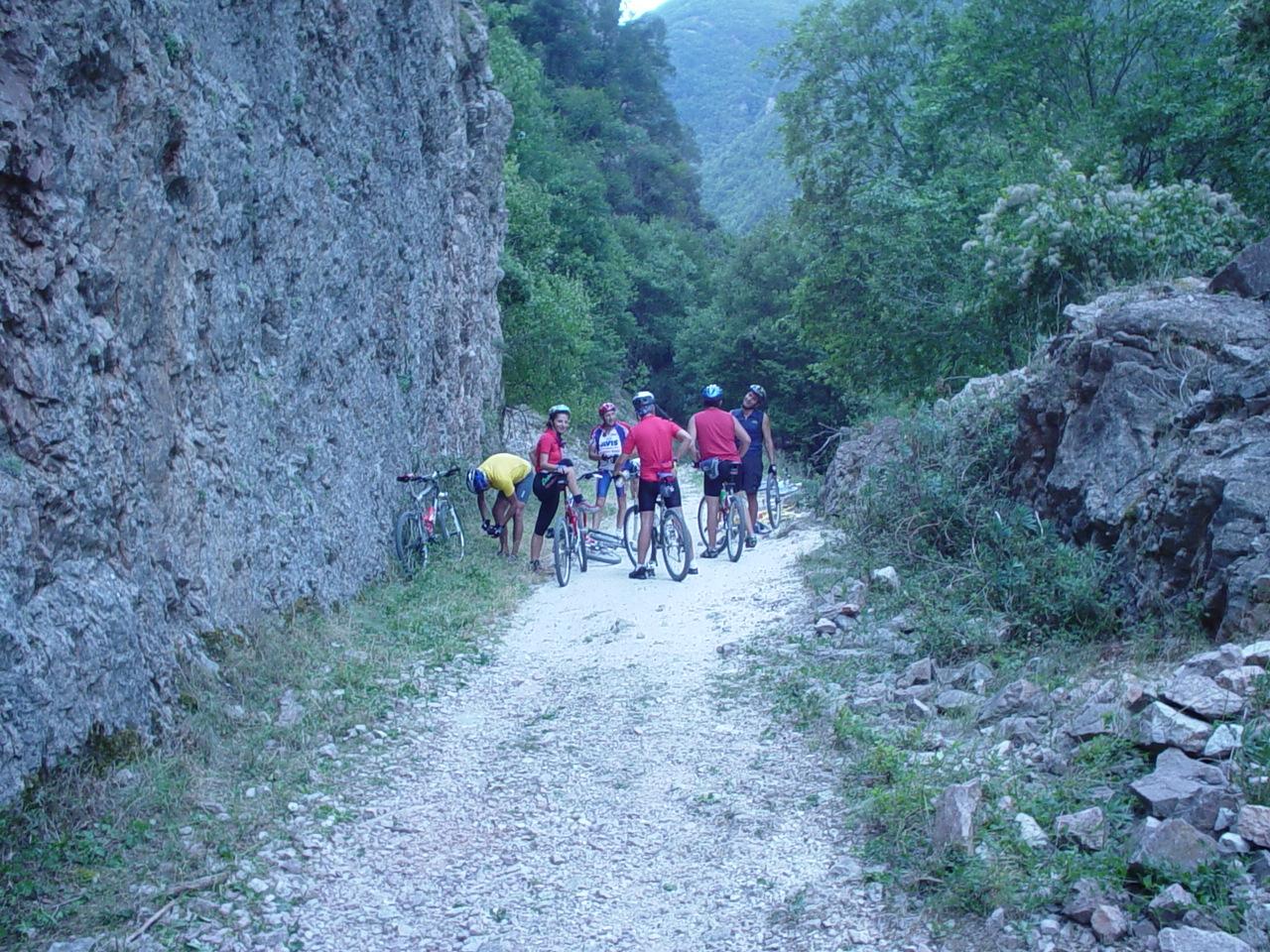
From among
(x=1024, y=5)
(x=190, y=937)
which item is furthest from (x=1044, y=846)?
Answer: (x=1024, y=5)

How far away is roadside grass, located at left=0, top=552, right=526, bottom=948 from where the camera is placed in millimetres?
4488

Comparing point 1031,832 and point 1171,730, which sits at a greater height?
Answer: point 1171,730

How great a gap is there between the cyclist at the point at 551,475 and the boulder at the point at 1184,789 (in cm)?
853

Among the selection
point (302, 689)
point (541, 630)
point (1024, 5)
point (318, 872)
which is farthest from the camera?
point (1024, 5)

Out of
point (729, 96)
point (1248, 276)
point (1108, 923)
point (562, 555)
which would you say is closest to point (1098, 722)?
point (1108, 923)

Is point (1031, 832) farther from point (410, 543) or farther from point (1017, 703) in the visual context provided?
point (410, 543)

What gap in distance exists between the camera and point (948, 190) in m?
21.8

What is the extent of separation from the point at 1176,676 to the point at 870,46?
23717 millimetres

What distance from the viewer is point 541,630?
31.6ft

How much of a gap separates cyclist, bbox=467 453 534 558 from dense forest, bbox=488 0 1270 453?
6.85m

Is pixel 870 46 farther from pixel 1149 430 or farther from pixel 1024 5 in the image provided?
pixel 1149 430

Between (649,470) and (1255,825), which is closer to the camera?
(1255,825)

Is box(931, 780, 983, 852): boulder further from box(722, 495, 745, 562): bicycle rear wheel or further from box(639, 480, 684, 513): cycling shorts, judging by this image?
box(722, 495, 745, 562): bicycle rear wheel

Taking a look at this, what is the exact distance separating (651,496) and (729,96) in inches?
5309
